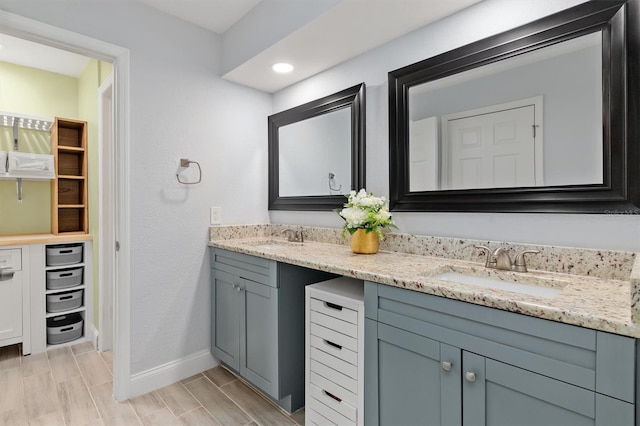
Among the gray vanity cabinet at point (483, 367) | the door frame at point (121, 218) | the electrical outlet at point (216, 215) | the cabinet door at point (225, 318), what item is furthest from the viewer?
the electrical outlet at point (216, 215)

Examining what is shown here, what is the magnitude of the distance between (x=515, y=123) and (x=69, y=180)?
11.8 feet

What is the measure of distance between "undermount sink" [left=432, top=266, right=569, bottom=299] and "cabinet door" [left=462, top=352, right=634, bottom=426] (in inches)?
13.5

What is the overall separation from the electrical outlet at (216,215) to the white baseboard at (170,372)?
0.92 m

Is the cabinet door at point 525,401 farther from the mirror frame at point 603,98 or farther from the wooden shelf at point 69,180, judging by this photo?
the wooden shelf at point 69,180

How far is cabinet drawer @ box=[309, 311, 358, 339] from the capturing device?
1.43 meters

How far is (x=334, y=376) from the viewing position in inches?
59.1

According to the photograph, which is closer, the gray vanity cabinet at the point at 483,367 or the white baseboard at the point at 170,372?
the gray vanity cabinet at the point at 483,367

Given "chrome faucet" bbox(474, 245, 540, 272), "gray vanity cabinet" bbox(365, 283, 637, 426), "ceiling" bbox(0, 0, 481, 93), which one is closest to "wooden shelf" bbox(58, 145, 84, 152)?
"ceiling" bbox(0, 0, 481, 93)

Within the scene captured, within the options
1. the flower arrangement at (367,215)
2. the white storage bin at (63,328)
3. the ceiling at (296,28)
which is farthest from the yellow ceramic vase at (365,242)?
the white storage bin at (63,328)

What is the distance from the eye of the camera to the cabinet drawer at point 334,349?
143 cm

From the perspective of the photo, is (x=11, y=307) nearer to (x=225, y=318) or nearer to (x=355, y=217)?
(x=225, y=318)

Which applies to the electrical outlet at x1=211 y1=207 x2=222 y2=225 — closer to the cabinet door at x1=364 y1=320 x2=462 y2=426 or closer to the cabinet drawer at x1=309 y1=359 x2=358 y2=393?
the cabinet drawer at x1=309 y1=359 x2=358 y2=393

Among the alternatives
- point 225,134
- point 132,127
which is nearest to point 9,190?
point 132,127

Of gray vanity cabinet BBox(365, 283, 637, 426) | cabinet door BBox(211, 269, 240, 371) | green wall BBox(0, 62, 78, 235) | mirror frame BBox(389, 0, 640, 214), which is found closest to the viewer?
gray vanity cabinet BBox(365, 283, 637, 426)
